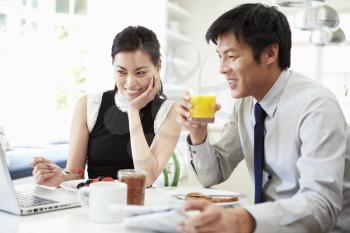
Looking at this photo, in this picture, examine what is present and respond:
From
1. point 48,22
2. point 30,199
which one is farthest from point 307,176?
point 48,22

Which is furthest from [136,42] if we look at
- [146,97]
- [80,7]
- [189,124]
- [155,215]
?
[80,7]

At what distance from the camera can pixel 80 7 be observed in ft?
17.3

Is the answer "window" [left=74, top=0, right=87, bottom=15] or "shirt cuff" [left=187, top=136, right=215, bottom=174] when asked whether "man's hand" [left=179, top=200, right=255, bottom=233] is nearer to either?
"shirt cuff" [left=187, top=136, right=215, bottom=174]

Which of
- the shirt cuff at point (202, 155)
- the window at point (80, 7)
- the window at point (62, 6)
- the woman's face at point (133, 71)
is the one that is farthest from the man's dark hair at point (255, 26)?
the window at point (80, 7)

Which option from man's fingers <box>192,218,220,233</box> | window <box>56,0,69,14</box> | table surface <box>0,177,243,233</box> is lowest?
table surface <box>0,177,243,233</box>

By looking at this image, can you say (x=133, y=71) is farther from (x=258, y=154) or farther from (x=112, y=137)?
(x=258, y=154)

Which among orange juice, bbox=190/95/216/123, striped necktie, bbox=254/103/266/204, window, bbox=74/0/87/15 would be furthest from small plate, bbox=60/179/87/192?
window, bbox=74/0/87/15

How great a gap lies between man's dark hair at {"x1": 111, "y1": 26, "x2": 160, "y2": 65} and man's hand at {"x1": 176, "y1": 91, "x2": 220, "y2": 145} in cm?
57

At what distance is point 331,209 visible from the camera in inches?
43.0

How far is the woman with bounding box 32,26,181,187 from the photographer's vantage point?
77.5 inches

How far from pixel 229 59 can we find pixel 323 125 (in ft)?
1.34

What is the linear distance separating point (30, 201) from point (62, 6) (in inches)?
164

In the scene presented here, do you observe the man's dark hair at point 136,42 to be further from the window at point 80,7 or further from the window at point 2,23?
the window at point 80,7

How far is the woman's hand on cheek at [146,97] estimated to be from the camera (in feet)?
6.76
